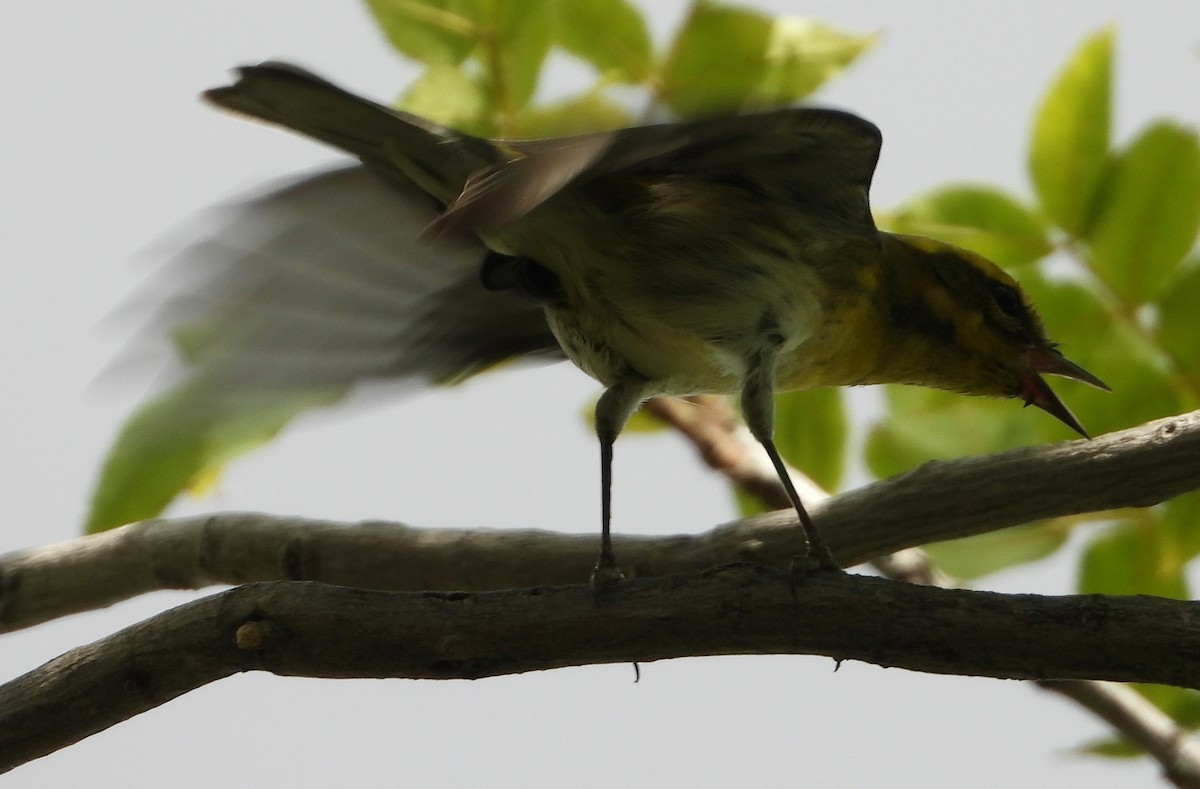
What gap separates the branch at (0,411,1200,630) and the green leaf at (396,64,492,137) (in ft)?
2.76

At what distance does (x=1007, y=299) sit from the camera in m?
2.63

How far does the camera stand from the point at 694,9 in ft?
8.04

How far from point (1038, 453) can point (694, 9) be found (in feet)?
3.65

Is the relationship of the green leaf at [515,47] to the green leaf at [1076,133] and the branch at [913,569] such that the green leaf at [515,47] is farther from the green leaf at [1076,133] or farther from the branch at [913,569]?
the green leaf at [1076,133]

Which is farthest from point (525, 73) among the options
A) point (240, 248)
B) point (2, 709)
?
point (2, 709)

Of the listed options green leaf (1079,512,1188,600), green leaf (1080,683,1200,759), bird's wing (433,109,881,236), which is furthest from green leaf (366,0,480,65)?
green leaf (1080,683,1200,759)

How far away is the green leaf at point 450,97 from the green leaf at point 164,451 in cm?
68

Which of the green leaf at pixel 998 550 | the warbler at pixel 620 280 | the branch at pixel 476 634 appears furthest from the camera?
the green leaf at pixel 998 550

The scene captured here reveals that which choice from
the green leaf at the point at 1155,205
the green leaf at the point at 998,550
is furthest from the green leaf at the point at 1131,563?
the green leaf at the point at 1155,205

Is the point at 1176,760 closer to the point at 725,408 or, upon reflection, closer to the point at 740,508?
the point at 740,508

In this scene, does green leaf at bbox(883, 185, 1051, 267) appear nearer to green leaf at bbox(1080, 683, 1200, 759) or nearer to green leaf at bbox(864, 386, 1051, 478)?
green leaf at bbox(864, 386, 1051, 478)

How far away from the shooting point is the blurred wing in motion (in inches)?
93.4

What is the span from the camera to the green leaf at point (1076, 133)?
2354 millimetres

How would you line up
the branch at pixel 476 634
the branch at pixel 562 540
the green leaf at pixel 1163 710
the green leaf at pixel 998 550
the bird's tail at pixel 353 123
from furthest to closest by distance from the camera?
1. the green leaf at pixel 998 550
2. the green leaf at pixel 1163 710
3. the bird's tail at pixel 353 123
4. the branch at pixel 562 540
5. the branch at pixel 476 634
